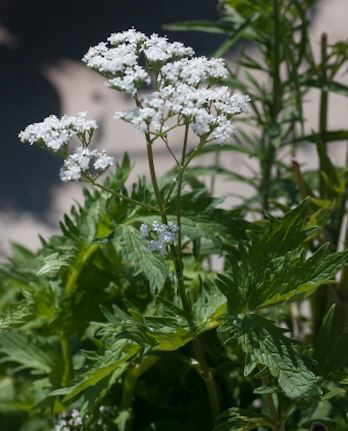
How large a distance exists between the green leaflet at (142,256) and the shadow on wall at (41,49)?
137 centimetres

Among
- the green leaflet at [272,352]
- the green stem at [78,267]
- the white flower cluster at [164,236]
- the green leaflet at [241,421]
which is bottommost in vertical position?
the green leaflet at [241,421]

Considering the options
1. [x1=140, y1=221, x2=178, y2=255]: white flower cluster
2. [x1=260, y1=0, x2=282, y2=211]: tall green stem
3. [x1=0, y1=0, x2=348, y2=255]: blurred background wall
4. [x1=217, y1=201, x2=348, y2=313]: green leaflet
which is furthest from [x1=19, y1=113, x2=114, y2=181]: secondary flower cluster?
[x1=0, y1=0, x2=348, y2=255]: blurred background wall

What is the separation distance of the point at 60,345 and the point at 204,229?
424 mm

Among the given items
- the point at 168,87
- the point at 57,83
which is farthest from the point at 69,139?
the point at 57,83

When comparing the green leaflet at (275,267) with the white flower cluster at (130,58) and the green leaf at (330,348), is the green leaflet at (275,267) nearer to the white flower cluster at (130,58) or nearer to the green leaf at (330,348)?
the green leaf at (330,348)

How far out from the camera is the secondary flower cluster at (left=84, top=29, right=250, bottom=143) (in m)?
0.84

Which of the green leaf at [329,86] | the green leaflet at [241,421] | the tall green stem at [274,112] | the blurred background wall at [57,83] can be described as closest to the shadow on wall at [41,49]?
the blurred background wall at [57,83]

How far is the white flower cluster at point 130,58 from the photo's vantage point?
85 cm

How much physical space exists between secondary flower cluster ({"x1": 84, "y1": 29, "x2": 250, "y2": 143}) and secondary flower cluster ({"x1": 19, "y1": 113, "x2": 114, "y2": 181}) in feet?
0.22

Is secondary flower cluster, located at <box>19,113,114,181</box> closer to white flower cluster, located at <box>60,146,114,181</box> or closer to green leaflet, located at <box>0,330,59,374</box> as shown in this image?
white flower cluster, located at <box>60,146,114,181</box>

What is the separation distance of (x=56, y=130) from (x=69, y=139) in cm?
3

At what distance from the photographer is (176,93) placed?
846 millimetres

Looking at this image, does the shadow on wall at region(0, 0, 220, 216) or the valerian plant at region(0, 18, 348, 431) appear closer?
the valerian plant at region(0, 18, 348, 431)

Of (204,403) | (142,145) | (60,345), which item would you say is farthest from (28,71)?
(204,403)
